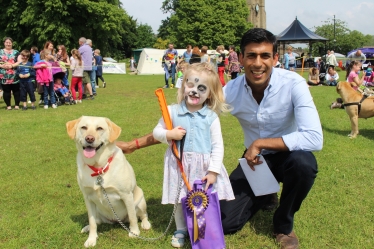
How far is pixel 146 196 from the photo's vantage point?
13.8ft

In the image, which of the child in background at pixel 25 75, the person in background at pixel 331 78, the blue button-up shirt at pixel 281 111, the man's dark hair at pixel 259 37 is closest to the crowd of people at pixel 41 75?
the child in background at pixel 25 75

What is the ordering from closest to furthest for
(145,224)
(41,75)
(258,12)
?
(145,224)
(41,75)
(258,12)

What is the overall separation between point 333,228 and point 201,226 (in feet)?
4.52

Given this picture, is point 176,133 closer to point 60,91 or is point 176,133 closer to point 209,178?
point 209,178

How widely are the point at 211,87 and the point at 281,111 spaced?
69 cm

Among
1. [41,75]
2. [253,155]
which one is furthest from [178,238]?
[41,75]

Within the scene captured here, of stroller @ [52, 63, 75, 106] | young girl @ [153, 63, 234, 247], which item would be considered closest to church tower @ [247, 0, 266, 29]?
stroller @ [52, 63, 75, 106]

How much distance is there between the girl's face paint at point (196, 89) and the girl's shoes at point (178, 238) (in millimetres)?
1204

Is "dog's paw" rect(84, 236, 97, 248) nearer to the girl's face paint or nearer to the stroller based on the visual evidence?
the girl's face paint

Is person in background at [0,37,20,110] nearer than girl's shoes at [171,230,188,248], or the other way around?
girl's shoes at [171,230,188,248]

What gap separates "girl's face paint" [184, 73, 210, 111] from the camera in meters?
2.97

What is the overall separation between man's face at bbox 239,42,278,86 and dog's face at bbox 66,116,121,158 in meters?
1.30

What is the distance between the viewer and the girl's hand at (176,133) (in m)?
2.86

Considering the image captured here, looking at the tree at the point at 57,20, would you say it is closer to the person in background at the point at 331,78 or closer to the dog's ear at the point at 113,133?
the person in background at the point at 331,78
